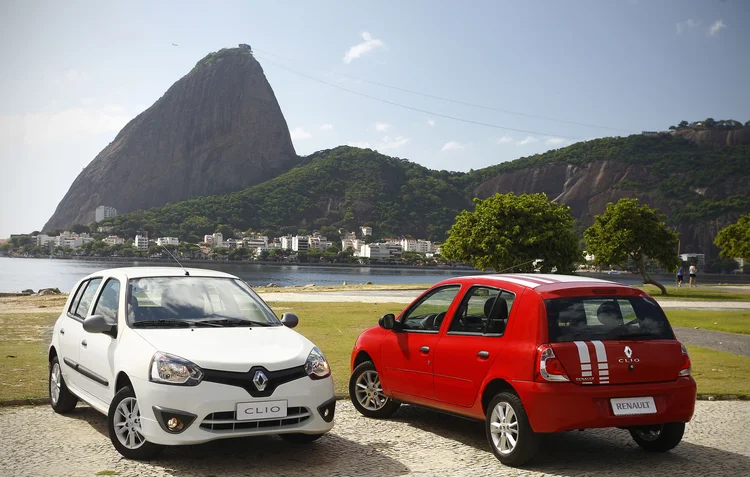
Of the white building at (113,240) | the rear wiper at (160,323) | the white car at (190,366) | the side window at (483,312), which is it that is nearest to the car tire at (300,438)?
the white car at (190,366)

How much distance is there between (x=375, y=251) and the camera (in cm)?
18762

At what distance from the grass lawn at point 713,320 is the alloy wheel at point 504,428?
1622 cm

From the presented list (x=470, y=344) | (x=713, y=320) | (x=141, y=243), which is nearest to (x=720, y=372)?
(x=470, y=344)

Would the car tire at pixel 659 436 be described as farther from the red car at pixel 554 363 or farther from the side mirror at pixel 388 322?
the side mirror at pixel 388 322

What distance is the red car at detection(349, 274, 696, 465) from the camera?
20.3 feet

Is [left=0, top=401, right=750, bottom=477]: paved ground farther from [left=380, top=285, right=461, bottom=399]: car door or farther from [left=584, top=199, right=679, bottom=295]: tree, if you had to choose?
[left=584, top=199, right=679, bottom=295]: tree

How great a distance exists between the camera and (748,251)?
199 feet

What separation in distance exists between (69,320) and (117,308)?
1501 mm

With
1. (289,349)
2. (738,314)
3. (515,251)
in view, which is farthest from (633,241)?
(289,349)

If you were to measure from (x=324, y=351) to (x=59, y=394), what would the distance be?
643 cm

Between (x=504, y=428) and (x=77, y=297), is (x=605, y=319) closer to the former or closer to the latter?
(x=504, y=428)

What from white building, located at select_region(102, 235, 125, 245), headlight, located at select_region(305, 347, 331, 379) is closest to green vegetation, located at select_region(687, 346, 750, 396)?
headlight, located at select_region(305, 347, 331, 379)

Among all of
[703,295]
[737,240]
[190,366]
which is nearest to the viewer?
[190,366]

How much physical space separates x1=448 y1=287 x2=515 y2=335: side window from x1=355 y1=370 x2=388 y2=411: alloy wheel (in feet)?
4.61
